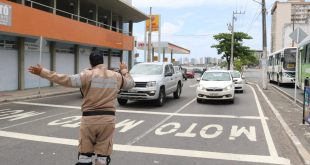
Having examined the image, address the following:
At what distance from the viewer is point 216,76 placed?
715 inches

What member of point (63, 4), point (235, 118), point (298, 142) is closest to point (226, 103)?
point (235, 118)

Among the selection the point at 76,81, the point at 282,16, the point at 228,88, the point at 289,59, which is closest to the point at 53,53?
the point at 228,88

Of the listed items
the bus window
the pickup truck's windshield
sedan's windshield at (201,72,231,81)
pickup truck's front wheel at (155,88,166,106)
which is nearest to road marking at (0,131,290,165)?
pickup truck's front wheel at (155,88,166,106)

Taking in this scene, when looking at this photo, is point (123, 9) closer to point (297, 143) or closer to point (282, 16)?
point (297, 143)

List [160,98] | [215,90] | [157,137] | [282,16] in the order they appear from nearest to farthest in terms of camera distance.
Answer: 1. [157,137]
2. [160,98]
3. [215,90]
4. [282,16]

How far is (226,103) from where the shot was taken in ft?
56.7

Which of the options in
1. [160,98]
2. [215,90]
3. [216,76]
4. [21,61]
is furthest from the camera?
[21,61]

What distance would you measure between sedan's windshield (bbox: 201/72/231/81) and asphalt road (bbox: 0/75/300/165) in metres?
3.66

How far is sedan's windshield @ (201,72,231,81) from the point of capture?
Result: 17891 mm

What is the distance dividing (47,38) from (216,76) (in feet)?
35.6

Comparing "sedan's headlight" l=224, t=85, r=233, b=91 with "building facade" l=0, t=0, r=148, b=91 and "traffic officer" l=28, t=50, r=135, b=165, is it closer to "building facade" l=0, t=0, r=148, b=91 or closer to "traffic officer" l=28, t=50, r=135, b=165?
"building facade" l=0, t=0, r=148, b=91

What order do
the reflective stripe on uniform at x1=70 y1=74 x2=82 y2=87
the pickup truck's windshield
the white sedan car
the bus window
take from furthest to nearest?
the bus window, the white sedan car, the pickup truck's windshield, the reflective stripe on uniform at x1=70 y1=74 x2=82 y2=87

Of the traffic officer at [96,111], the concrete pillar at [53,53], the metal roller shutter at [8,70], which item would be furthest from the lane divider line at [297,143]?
the concrete pillar at [53,53]

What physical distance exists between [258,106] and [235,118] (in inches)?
166
